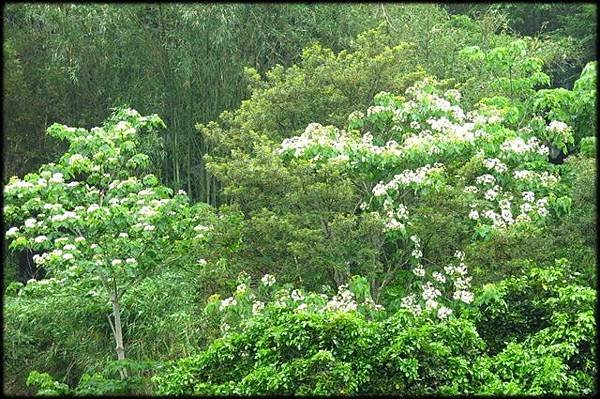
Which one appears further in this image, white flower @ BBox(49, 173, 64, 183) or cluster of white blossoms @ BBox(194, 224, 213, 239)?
cluster of white blossoms @ BBox(194, 224, 213, 239)

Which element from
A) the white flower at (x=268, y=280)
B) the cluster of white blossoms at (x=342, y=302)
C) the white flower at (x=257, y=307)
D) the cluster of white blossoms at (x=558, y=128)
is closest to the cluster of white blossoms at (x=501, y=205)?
the cluster of white blossoms at (x=558, y=128)

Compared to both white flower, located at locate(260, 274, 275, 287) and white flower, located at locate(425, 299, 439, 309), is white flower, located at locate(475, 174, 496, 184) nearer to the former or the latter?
white flower, located at locate(425, 299, 439, 309)

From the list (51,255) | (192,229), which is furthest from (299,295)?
(51,255)

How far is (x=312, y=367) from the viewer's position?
4246 millimetres

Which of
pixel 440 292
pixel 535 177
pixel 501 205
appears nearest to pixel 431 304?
pixel 440 292

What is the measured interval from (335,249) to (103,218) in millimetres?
1613

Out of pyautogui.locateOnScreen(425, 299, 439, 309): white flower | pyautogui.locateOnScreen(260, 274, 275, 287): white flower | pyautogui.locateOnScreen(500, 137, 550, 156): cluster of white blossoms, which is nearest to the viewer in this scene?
pyautogui.locateOnScreen(425, 299, 439, 309): white flower

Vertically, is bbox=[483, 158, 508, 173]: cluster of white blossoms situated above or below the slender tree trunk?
above

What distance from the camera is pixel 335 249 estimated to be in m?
5.93

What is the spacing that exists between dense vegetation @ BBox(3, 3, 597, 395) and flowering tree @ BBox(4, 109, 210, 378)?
0.07 feet

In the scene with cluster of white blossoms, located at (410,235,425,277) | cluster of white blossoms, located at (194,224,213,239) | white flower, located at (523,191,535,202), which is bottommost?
cluster of white blossoms, located at (410,235,425,277)

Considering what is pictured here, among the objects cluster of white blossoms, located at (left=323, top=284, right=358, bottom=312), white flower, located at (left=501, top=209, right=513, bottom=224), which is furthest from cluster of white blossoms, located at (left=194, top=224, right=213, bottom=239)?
white flower, located at (left=501, top=209, right=513, bottom=224)

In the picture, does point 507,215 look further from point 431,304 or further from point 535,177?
point 431,304

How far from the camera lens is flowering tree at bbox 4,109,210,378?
598 centimetres
